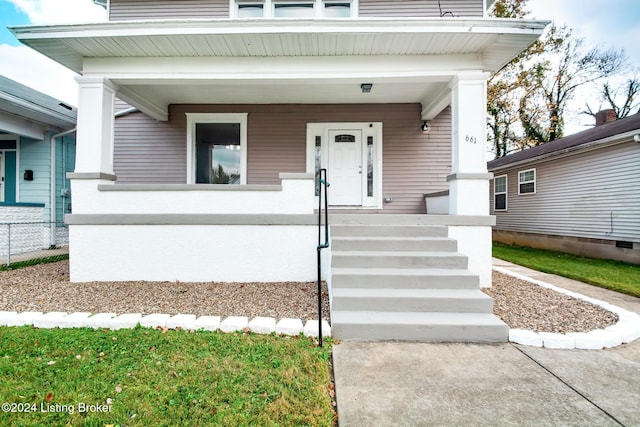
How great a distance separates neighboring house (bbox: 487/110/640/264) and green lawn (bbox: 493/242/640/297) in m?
0.55

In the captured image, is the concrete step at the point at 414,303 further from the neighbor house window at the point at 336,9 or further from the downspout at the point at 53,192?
the downspout at the point at 53,192

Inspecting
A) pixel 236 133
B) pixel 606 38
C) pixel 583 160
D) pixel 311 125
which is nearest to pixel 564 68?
pixel 606 38

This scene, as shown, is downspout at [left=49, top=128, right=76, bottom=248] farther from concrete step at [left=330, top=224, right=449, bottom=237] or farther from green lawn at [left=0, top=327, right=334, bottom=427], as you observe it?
concrete step at [left=330, top=224, right=449, bottom=237]

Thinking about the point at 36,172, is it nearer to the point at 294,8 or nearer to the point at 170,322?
the point at 294,8

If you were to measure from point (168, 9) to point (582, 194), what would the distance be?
11141 millimetres

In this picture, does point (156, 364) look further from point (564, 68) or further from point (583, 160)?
point (564, 68)

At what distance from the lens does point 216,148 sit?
6.95 meters

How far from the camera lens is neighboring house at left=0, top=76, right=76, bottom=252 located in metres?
7.00

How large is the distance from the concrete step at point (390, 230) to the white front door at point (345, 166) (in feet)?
7.80

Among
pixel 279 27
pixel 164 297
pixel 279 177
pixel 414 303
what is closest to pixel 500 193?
pixel 279 177

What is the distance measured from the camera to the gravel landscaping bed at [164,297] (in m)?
3.39

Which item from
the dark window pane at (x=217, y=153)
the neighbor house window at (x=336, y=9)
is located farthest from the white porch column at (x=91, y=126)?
the neighbor house window at (x=336, y=9)

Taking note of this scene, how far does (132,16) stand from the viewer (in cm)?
672

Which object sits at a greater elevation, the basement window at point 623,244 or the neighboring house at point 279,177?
the neighboring house at point 279,177
